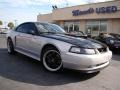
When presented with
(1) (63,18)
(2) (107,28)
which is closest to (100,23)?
(2) (107,28)

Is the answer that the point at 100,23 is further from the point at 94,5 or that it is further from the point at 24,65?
the point at 24,65

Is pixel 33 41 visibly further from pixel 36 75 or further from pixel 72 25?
pixel 72 25

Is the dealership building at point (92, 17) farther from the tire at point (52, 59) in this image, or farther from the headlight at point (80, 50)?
the headlight at point (80, 50)

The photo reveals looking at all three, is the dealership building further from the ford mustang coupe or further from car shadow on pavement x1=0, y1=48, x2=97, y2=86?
car shadow on pavement x1=0, y1=48, x2=97, y2=86

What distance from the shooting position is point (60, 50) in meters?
4.68

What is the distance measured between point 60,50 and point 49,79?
2.51 ft

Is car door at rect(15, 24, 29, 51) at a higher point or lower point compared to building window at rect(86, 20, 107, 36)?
lower

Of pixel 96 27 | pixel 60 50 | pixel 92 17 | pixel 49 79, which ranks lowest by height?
pixel 49 79

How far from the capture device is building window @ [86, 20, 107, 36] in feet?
76.1

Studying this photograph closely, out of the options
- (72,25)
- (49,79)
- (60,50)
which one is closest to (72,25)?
(72,25)

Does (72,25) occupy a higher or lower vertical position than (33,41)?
higher

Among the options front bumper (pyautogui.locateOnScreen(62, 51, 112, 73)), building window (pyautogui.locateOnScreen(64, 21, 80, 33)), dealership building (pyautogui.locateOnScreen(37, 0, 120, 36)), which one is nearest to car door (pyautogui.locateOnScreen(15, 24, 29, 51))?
front bumper (pyautogui.locateOnScreen(62, 51, 112, 73))

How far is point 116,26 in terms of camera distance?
21.7 m

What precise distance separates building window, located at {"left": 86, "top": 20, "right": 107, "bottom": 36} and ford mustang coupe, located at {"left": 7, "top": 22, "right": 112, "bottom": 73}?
58.5 ft
